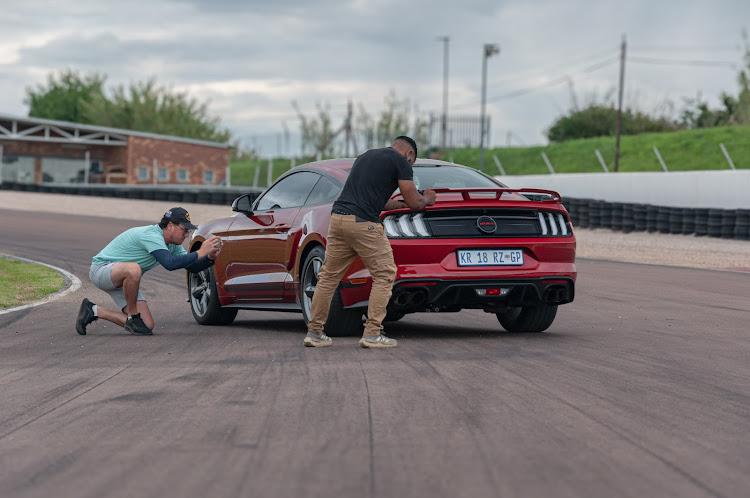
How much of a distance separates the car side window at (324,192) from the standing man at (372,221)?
58 centimetres

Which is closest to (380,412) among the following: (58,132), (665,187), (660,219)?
(660,219)

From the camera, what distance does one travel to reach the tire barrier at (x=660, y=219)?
26.3 m

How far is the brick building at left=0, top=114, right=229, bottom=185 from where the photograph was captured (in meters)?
61.4

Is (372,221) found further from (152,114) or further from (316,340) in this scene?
(152,114)

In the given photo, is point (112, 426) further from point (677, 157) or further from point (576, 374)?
point (677, 157)

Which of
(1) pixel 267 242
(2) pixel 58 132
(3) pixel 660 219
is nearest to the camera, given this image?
(1) pixel 267 242

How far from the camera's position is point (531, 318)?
999 centimetres

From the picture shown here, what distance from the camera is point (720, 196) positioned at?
28.8 meters

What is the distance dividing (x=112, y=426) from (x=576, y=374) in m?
3.06

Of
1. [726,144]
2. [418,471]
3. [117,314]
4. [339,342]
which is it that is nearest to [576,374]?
[339,342]

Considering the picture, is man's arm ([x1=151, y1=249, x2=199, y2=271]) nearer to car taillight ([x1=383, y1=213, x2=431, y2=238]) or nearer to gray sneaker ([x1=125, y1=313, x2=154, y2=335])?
gray sneaker ([x1=125, y1=313, x2=154, y2=335])

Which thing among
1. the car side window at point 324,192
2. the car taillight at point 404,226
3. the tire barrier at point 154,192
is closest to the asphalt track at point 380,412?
the car taillight at point 404,226

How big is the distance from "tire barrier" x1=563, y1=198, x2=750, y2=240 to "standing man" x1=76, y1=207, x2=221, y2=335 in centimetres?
1861

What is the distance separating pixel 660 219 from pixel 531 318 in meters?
19.1
